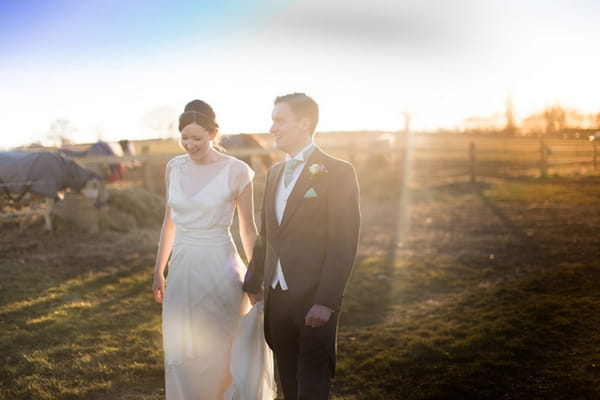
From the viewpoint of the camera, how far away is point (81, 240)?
1041 cm

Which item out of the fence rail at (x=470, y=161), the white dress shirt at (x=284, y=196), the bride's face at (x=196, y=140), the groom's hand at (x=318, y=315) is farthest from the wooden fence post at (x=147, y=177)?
the groom's hand at (x=318, y=315)

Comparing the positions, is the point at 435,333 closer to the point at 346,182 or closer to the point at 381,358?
the point at 381,358

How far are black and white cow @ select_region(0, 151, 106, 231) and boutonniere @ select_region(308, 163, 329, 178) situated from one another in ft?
30.8

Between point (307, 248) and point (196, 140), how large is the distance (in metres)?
1.06

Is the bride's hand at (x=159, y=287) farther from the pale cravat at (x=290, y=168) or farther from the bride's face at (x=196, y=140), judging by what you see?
the pale cravat at (x=290, y=168)

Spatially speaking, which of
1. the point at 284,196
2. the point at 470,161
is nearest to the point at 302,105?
the point at 284,196

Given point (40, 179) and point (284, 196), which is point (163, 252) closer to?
point (284, 196)

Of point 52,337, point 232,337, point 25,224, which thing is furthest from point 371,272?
point 25,224

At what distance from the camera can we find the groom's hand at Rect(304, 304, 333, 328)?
2600 mm

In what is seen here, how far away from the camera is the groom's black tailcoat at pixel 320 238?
103 inches

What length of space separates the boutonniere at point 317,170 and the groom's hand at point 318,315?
631 millimetres

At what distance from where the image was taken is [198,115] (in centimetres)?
319

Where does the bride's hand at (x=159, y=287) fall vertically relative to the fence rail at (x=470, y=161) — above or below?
below

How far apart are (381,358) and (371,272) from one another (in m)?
3.25
